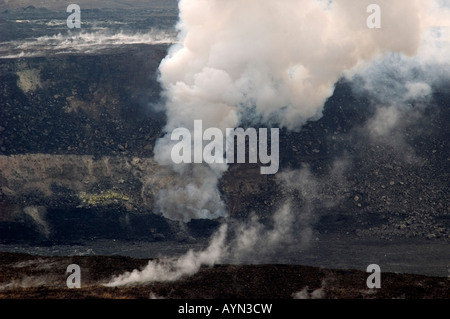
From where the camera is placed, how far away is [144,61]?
68.6 meters

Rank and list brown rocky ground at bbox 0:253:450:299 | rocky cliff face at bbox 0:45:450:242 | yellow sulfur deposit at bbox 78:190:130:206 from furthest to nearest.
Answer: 1. yellow sulfur deposit at bbox 78:190:130:206
2. rocky cliff face at bbox 0:45:450:242
3. brown rocky ground at bbox 0:253:450:299

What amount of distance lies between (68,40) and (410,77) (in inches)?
1907

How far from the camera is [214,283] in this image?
121 feet

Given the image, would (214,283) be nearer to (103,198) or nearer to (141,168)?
(103,198)

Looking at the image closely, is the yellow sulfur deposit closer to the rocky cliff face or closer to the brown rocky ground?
the rocky cliff face

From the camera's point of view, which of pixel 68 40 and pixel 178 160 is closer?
pixel 178 160

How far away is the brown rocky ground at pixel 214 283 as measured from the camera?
113 feet

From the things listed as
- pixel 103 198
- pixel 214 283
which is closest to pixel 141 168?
pixel 103 198

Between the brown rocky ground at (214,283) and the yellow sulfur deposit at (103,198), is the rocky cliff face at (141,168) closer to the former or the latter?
the yellow sulfur deposit at (103,198)

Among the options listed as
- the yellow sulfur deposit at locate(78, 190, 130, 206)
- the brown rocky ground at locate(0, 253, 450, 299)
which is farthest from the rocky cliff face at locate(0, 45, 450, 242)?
the brown rocky ground at locate(0, 253, 450, 299)

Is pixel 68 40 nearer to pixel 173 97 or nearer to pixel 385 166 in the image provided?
pixel 173 97

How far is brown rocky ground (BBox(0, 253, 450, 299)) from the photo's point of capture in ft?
113
